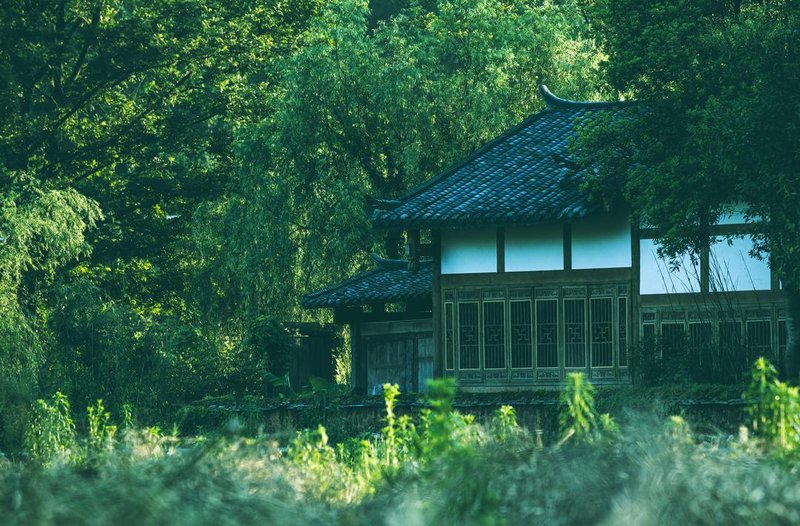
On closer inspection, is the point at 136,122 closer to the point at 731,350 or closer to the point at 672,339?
the point at 672,339

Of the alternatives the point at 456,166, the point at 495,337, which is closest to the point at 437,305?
the point at 495,337

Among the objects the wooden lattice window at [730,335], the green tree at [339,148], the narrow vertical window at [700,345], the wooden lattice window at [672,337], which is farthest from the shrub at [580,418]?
the green tree at [339,148]

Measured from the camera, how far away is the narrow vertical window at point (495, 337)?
2269 cm

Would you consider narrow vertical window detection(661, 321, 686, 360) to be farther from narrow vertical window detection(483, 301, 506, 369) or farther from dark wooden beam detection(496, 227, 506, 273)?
dark wooden beam detection(496, 227, 506, 273)

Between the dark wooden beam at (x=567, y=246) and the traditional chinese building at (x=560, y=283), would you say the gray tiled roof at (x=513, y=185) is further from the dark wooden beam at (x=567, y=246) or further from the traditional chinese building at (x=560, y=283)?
the dark wooden beam at (x=567, y=246)

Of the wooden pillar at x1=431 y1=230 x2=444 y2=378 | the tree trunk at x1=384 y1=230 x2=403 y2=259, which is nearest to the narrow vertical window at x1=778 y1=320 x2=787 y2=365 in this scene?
the wooden pillar at x1=431 y1=230 x2=444 y2=378

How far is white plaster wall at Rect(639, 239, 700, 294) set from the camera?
21328mm

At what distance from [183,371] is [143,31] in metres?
10.4

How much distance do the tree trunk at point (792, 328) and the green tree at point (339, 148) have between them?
1141 cm

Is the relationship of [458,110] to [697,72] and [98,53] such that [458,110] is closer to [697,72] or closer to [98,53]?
[98,53]

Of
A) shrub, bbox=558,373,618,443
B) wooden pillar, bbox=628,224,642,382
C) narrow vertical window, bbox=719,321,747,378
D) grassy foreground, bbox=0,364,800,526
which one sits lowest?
grassy foreground, bbox=0,364,800,526

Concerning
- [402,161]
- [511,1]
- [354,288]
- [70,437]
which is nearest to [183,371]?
[354,288]

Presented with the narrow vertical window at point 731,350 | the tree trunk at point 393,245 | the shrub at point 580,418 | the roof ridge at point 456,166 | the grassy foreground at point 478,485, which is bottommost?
the grassy foreground at point 478,485

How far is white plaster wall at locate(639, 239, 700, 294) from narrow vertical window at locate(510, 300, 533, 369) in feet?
6.39
